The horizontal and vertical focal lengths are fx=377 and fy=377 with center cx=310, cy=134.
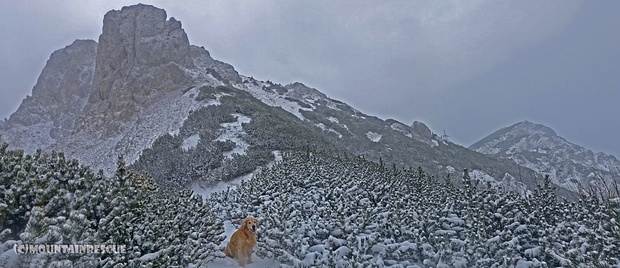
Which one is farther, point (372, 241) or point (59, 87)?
point (59, 87)

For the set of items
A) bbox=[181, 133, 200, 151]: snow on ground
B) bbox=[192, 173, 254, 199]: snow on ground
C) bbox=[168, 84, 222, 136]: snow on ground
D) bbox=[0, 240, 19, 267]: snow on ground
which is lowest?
bbox=[0, 240, 19, 267]: snow on ground

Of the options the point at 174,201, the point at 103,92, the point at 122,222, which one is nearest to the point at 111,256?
the point at 122,222

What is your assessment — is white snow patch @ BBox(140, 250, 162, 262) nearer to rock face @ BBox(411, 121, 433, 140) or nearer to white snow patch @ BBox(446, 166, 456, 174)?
white snow patch @ BBox(446, 166, 456, 174)

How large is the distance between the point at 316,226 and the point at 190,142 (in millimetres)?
18339

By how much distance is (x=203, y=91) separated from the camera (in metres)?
33.0

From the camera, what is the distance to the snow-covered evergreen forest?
3.77 metres

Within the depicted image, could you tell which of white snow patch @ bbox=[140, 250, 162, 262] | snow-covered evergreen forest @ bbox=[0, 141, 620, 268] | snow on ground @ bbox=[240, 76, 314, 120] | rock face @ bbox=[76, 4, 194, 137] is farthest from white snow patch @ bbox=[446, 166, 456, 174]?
white snow patch @ bbox=[140, 250, 162, 262]

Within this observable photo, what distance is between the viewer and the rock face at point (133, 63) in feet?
118

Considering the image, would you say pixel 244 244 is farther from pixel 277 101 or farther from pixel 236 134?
pixel 277 101

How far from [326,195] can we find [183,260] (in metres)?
4.80

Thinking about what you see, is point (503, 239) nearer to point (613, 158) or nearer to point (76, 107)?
point (76, 107)

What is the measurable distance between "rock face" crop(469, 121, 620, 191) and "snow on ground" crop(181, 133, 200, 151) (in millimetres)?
43990

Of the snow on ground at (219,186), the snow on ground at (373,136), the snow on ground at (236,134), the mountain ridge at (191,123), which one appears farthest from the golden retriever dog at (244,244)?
the snow on ground at (373,136)

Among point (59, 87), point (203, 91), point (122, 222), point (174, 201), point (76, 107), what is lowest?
point (122, 222)
